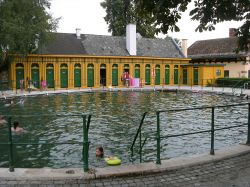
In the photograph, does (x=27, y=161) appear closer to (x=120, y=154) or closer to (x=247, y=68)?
(x=120, y=154)

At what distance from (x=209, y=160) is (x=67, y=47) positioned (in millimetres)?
36539

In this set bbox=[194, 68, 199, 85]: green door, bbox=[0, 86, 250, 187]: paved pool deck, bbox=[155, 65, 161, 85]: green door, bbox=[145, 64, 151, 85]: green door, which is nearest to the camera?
bbox=[0, 86, 250, 187]: paved pool deck

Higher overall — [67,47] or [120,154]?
[67,47]

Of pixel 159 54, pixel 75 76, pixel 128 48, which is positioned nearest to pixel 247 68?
pixel 159 54

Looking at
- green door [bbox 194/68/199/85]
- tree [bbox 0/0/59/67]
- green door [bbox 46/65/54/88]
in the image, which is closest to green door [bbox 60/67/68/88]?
green door [bbox 46/65/54/88]

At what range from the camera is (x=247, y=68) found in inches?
Answer: 1832

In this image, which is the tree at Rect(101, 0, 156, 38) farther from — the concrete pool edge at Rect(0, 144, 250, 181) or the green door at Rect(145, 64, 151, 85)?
the concrete pool edge at Rect(0, 144, 250, 181)

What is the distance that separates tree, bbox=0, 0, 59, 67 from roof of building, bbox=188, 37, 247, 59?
23.7 m

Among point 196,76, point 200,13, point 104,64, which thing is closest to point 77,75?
point 104,64

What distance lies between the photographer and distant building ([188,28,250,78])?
4609cm

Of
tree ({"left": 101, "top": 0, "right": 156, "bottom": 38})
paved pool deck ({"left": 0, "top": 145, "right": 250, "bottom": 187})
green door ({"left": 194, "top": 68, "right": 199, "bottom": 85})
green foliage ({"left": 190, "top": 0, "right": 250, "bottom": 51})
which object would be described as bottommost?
paved pool deck ({"left": 0, "top": 145, "right": 250, "bottom": 187})

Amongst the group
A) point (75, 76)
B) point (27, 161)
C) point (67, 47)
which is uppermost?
point (67, 47)

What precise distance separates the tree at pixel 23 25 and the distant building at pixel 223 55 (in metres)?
22.6

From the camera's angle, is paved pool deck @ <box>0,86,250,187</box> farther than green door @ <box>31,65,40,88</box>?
No
